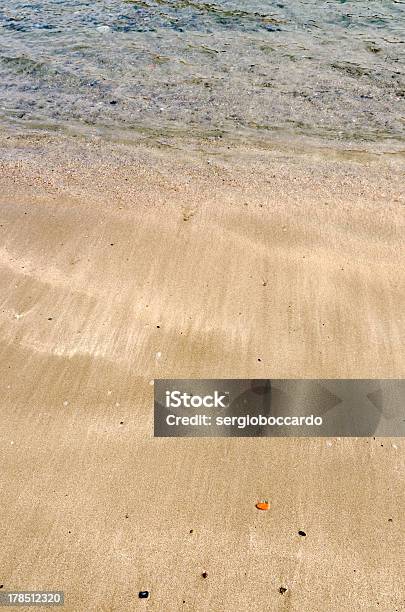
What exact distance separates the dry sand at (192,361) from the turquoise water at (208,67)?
1.41m

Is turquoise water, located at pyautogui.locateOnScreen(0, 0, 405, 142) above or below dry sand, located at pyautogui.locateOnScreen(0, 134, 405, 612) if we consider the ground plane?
above

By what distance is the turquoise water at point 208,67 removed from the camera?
962cm

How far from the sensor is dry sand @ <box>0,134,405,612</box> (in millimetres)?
3910

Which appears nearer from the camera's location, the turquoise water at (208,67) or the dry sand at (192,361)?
the dry sand at (192,361)

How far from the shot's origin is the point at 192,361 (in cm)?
529

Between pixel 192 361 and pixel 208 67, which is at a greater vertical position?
pixel 208 67

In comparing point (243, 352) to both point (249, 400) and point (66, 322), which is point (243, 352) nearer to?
point (249, 400)

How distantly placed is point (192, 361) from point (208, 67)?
8039 millimetres

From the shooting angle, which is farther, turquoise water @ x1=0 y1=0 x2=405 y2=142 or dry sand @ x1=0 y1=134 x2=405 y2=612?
turquoise water @ x1=0 y1=0 x2=405 y2=142

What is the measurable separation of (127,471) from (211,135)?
6501mm

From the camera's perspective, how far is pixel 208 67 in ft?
36.5

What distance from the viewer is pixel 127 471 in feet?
14.6

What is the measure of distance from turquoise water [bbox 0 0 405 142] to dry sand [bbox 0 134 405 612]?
55.5 inches

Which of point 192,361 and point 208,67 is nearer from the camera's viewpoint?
point 192,361
